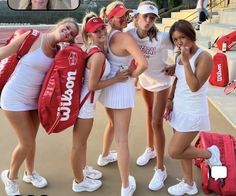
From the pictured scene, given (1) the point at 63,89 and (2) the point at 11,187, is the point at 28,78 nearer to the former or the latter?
(1) the point at 63,89

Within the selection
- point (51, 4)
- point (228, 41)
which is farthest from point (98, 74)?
point (228, 41)

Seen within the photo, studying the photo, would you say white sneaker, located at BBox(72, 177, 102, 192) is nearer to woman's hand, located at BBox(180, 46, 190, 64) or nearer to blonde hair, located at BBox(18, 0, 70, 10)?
woman's hand, located at BBox(180, 46, 190, 64)

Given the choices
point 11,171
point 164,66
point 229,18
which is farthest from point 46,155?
point 229,18

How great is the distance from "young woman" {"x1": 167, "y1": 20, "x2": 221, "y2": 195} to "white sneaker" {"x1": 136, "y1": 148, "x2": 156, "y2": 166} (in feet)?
2.04

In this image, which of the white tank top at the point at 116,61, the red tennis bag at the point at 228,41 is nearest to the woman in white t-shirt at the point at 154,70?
the white tank top at the point at 116,61

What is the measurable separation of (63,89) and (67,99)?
0.28 ft

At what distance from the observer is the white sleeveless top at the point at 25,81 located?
280cm

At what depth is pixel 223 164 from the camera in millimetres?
3070

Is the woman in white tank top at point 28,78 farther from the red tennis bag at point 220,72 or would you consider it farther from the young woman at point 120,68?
the red tennis bag at point 220,72

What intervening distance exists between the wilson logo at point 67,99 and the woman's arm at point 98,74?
0.44 feet

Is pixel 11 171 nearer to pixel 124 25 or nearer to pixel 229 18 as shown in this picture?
pixel 124 25

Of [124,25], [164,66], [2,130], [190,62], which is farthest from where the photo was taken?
[2,130]

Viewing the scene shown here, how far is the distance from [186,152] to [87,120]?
2.71ft

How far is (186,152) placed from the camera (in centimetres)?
294
